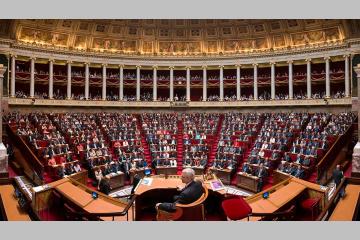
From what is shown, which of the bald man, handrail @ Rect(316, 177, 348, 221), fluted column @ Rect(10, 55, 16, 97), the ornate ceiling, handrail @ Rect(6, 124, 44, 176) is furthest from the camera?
the ornate ceiling

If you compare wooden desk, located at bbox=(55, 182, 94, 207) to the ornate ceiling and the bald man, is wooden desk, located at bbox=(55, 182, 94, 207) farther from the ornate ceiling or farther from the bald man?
the ornate ceiling

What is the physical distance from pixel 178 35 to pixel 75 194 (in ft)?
72.1

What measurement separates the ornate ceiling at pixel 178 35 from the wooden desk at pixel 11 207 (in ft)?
55.6

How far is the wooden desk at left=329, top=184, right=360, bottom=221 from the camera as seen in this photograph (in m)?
7.05

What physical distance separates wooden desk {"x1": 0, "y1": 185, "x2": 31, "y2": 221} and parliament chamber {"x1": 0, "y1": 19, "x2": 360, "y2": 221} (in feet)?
0.20

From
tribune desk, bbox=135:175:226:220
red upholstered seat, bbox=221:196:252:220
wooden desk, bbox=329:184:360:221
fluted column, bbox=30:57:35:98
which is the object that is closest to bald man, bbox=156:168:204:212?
red upholstered seat, bbox=221:196:252:220

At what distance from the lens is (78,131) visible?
706 inches

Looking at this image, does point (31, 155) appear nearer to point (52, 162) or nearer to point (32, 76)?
point (52, 162)

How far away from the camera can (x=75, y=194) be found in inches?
302

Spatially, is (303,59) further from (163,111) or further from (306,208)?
(306,208)

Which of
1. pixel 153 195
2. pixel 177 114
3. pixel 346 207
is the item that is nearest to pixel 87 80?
pixel 177 114

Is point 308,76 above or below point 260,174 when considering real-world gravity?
above

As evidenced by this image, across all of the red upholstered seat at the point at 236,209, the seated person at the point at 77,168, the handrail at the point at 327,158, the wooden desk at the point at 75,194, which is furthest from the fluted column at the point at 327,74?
the wooden desk at the point at 75,194

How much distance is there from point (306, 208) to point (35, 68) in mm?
24239
